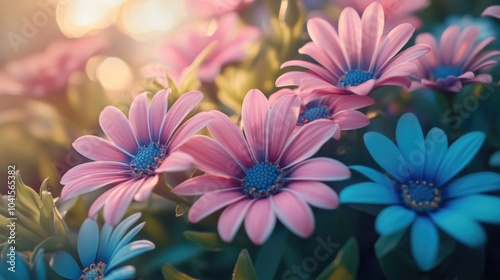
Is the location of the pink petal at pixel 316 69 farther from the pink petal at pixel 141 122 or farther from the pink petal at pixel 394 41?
the pink petal at pixel 141 122

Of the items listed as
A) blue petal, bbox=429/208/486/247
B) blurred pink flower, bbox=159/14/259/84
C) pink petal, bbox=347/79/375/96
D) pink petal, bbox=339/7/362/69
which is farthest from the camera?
blurred pink flower, bbox=159/14/259/84

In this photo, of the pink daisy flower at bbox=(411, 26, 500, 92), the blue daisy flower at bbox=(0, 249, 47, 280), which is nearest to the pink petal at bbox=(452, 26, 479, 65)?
the pink daisy flower at bbox=(411, 26, 500, 92)

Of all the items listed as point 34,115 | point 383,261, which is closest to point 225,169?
point 383,261

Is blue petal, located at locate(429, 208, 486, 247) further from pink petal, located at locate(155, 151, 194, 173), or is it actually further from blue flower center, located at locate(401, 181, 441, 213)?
pink petal, located at locate(155, 151, 194, 173)

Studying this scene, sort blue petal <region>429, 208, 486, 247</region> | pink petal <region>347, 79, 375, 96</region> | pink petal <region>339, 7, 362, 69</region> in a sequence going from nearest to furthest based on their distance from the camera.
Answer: blue petal <region>429, 208, 486, 247</region> < pink petal <region>347, 79, 375, 96</region> < pink petal <region>339, 7, 362, 69</region>

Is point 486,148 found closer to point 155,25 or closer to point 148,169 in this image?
point 148,169

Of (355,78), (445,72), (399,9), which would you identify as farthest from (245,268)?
(399,9)

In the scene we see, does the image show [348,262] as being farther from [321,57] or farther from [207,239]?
[321,57]

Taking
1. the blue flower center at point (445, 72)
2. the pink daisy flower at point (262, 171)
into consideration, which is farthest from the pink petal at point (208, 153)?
the blue flower center at point (445, 72)
